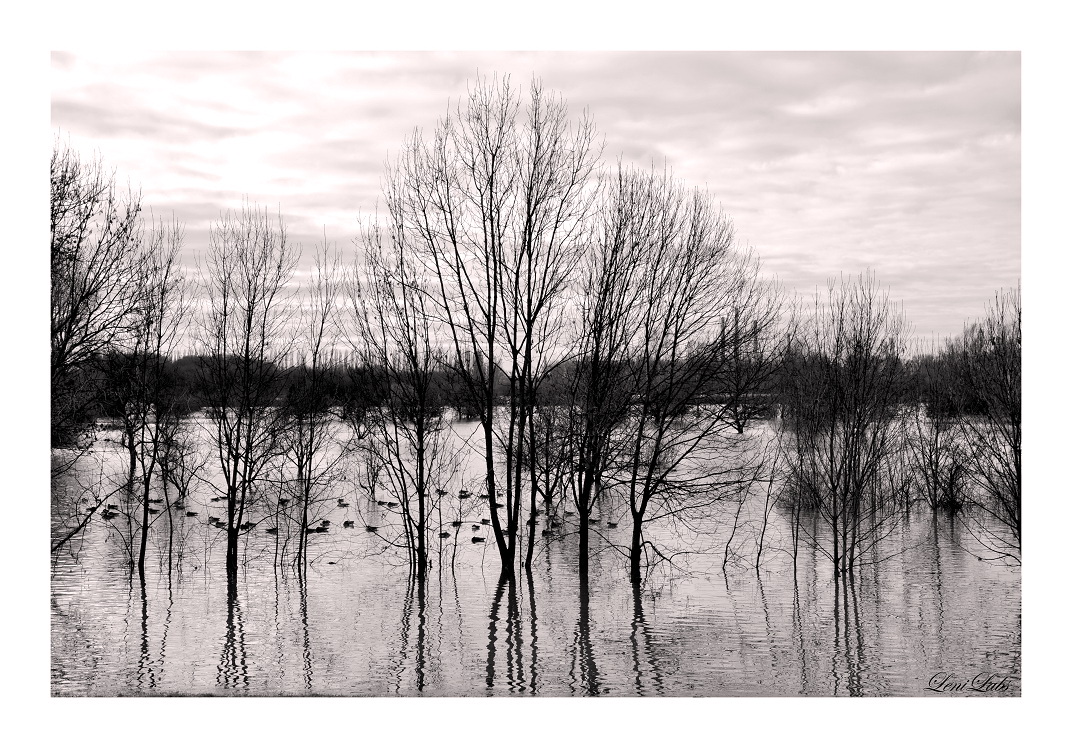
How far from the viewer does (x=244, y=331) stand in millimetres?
18969

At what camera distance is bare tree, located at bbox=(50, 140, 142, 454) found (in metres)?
11.7

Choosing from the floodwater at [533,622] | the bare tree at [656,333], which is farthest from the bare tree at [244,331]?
the bare tree at [656,333]

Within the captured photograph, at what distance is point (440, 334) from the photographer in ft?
54.9

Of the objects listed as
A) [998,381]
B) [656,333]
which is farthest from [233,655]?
[998,381]

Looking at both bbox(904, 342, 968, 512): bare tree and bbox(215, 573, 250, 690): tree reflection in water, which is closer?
bbox(215, 573, 250, 690): tree reflection in water

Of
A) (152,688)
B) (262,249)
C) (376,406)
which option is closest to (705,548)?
(376,406)

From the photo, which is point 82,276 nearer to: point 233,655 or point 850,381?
point 233,655

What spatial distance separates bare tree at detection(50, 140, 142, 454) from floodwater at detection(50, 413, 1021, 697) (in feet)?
12.5

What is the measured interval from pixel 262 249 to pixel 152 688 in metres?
10.2

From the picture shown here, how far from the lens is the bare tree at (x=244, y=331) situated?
1847 cm

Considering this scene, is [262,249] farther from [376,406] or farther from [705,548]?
[705,548]
